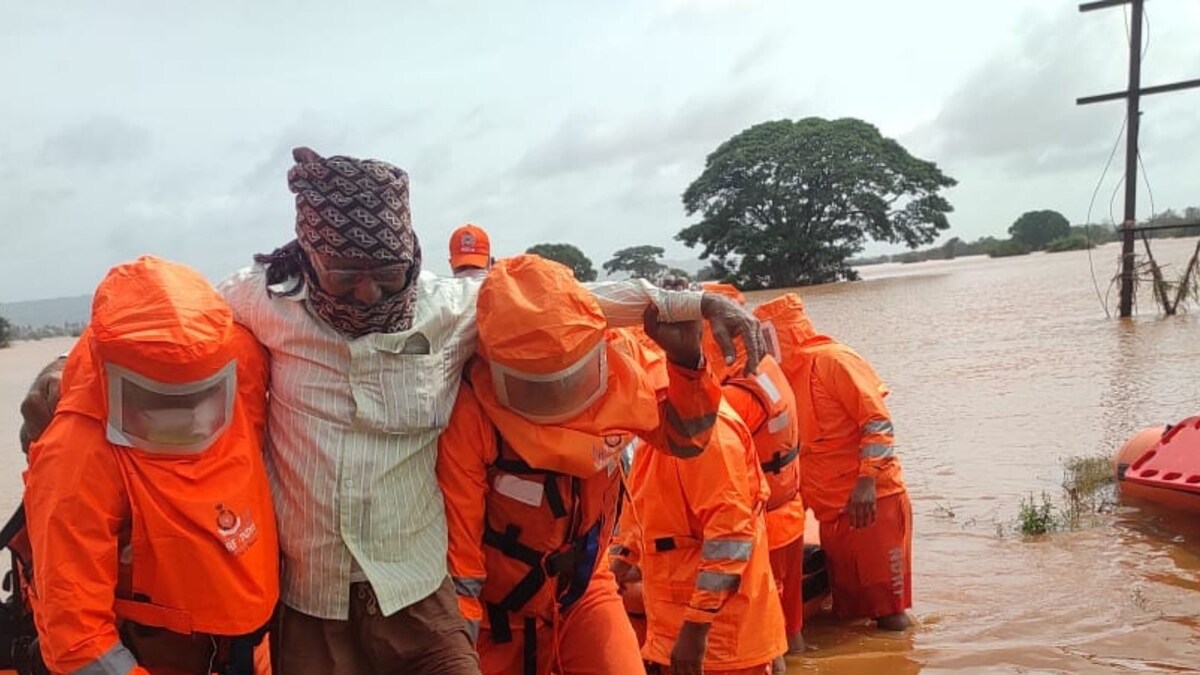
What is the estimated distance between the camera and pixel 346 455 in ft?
8.51

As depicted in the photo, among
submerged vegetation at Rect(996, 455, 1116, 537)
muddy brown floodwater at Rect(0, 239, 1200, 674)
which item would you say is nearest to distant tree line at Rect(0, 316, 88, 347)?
muddy brown floodwater at Rect(0, 239, 1200, 674)

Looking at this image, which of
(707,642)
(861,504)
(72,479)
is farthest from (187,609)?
(861,504)

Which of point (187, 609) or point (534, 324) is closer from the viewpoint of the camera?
point (187, 609)

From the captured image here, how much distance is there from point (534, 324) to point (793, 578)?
3.07 m

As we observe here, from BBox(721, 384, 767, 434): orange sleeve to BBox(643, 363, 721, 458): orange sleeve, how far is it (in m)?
1.55

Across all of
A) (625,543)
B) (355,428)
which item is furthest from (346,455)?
(625,543)

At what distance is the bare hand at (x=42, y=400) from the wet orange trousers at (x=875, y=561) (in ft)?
13.3

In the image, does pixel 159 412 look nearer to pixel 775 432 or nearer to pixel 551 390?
pixel 551 390

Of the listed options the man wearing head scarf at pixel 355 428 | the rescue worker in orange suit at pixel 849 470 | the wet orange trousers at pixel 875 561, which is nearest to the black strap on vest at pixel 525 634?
the man wearing head scarf at pixel 355 428

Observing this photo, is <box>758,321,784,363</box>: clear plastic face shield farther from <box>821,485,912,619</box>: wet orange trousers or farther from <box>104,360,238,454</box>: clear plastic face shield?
<box>104,360,238,454</box>: clear plastic face shield

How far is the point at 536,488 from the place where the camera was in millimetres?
2924

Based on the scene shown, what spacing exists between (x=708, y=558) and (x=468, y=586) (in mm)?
1140

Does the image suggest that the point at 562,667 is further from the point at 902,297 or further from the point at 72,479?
the point at 902,297

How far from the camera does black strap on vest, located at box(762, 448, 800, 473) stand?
4.82 meters
